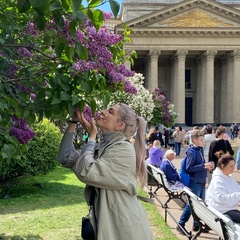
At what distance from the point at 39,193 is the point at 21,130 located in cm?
867

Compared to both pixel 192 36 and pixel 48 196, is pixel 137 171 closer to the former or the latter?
pixel 48 196

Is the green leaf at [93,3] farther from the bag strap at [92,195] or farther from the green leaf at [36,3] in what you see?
the bag strap at [92,195]

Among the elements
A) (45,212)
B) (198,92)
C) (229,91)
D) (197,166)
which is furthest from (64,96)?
(198,92)

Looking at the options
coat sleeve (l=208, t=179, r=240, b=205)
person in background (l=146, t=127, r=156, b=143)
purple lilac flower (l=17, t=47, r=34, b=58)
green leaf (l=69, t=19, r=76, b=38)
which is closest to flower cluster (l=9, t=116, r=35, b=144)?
purple lilac flower (l=17, t=47, r=34, b=58)

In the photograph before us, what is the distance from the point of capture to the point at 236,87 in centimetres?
5056

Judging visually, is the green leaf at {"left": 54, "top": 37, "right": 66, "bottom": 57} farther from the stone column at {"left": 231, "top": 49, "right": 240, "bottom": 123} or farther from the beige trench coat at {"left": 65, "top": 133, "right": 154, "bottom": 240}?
the stone column at {"left": 231, "top": 49, "right": 240, "bottom": 123}

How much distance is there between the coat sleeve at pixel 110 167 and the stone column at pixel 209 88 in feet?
161

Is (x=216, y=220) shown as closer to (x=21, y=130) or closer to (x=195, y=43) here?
(x=21, y=130)

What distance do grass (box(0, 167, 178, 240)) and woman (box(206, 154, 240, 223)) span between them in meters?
1.12

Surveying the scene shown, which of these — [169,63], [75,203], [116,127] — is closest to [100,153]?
[116,127]

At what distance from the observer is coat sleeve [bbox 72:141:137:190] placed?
2.58 m

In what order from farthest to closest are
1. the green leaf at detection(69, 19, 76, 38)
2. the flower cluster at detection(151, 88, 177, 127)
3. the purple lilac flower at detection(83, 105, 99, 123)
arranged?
the flower cluster at detection(151, 88, 177, 127) < the purple lilac flower at detection(83, 105, 99, 123) < the green leaf at detection(69, 19, 76, 38)

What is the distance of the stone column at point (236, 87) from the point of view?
50.3 metres

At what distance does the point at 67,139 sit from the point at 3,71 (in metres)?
1.23
